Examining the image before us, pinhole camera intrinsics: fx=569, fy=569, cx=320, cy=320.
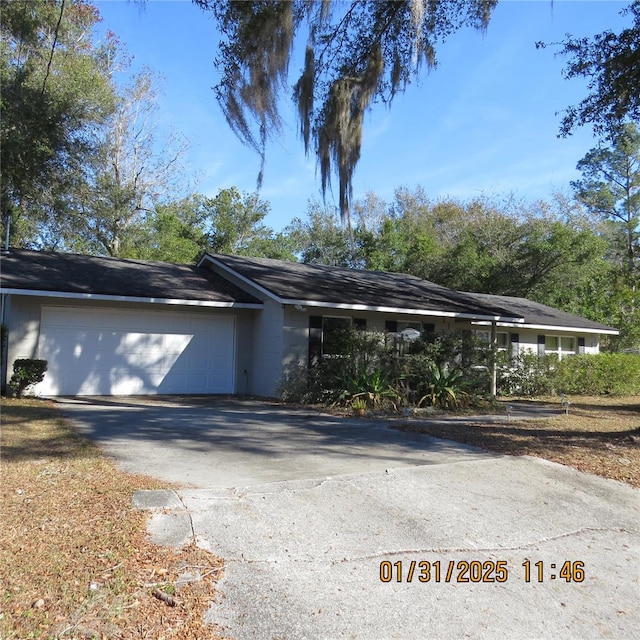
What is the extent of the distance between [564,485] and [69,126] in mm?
15504

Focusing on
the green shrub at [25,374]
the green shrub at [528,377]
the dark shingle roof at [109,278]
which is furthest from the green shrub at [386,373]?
the green shrub at [25,374]

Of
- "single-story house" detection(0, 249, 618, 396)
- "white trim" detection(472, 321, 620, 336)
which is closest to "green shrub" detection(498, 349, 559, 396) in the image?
"white trim" detection(472, 321, 620, 336)

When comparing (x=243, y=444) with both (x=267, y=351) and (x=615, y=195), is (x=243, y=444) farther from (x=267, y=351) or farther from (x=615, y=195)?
(x=615, y=195)

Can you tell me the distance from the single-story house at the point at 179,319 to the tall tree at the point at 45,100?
2.36 meters

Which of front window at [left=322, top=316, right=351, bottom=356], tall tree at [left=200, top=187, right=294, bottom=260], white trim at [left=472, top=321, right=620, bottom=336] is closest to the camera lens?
front window at [left=322, top=316, right=351, bottom=356]

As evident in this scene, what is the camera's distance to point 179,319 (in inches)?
592

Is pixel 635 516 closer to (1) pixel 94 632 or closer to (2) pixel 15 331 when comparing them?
(1) pixel 94 632

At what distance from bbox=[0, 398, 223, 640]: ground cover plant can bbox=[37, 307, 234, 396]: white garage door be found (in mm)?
8392

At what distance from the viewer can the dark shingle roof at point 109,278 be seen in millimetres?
13398

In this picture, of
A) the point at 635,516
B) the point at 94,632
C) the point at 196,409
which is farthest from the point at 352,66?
the point at 94,632

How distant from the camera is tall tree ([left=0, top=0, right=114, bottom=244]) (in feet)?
43.7

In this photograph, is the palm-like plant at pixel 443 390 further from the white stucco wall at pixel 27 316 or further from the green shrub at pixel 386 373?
the white stucco wall at pixel 27 316

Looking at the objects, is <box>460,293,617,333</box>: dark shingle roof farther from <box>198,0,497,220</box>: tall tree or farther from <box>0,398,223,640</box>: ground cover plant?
<box>0,398,223,640</box>: ground cover plant

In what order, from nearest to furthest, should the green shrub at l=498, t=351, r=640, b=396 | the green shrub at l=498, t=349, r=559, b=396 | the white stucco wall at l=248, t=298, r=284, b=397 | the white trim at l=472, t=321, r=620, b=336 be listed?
the white stucco wall at l=248, t=298, r=284, b=397, the green shrub at l=498, t=349, r=559, b=396, the green shrub at l=498, t=351, r=640, b=396, the white trim at l=472, t=321, r=620, b=336
